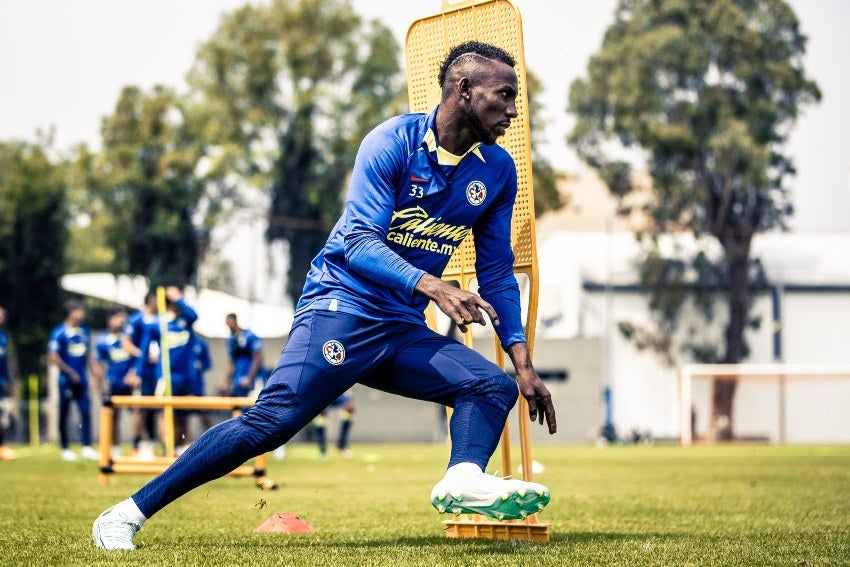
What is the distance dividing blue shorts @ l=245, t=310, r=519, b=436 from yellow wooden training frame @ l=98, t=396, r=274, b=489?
5.33 meters

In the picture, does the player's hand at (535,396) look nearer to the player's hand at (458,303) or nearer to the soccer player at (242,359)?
the player's hand at (458,303)

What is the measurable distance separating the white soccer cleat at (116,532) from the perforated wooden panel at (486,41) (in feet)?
7.30

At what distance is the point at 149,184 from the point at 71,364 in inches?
1034

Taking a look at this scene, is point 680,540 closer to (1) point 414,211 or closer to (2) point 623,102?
(1) point 414,211

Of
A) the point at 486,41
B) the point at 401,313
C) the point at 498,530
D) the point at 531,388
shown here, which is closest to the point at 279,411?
the point at 401,313

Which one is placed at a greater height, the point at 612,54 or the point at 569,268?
the point at 612,54

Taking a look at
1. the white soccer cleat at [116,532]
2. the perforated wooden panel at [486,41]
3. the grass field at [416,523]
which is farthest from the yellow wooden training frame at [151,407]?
the white soccer cleat at [116,532]

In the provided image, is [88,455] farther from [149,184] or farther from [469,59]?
[149,184]

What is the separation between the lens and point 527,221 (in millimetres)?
6820

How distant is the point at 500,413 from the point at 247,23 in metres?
42.2

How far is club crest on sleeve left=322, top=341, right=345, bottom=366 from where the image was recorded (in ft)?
18.4

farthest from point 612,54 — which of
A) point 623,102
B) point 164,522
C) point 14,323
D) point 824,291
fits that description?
point 164,522

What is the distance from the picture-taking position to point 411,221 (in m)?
5.79

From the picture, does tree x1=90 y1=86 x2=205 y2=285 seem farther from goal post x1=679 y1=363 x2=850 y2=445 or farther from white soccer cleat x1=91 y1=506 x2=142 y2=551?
white soccer cleat x1=91 y1=506 x2=142 y2=551
